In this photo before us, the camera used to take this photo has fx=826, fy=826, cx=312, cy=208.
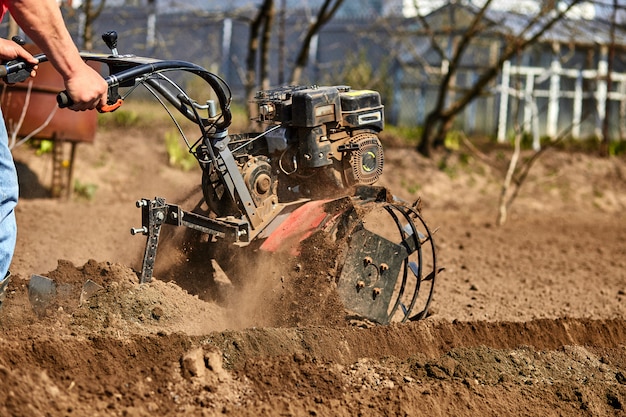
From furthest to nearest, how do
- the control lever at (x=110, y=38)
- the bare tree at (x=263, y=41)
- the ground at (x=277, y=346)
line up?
the bare tree at (x=263, y=41) < the control lever at (x=110, y=38) < the ground at (x=277, y=346)

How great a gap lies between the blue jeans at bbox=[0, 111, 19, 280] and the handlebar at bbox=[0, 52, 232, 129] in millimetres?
299

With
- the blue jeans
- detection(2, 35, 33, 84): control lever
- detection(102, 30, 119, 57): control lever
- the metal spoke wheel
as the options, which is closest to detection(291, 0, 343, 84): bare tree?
the metal spoke wheel

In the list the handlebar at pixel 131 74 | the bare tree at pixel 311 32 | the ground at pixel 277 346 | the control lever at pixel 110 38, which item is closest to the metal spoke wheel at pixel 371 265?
the ground at pixel 277 346

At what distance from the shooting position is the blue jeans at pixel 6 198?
11.2 ft

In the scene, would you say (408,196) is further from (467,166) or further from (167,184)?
(167,184)

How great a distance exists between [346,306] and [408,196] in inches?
300

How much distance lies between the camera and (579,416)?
4184mm

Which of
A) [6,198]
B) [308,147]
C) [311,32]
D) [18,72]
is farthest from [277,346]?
[311,32]

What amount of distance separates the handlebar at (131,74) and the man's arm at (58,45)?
80 mm

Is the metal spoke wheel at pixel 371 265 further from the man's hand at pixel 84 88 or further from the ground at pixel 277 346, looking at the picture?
the man's hand at pixel 84 88

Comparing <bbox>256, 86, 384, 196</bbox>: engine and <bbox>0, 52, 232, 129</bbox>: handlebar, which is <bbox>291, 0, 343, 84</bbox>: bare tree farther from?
<bbox>0, 52, 232, 129</bbox>: handlebar

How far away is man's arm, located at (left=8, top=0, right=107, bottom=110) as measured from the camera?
3185 millimetres

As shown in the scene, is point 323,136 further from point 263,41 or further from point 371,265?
point 263,41

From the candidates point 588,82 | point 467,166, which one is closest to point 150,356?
point 467,166
